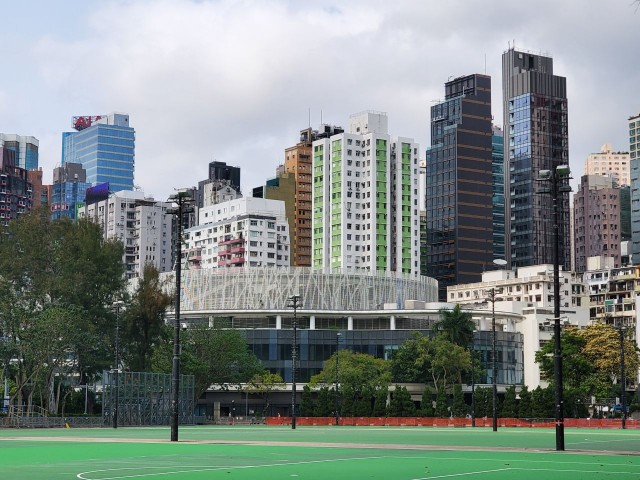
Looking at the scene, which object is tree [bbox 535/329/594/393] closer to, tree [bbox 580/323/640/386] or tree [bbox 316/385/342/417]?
tree [bbox 580/323/640/386]

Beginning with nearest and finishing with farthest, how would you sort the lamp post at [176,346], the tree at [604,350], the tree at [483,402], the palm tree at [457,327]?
the lamp post at [176,346], the tree at [483,402], the tree at [604,350], the palm tree at [457,327]

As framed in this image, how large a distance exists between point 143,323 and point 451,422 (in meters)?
34.5

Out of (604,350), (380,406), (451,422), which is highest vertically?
(604,350)

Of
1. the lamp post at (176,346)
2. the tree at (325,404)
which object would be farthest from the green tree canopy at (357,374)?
the lamp post at (176,346)

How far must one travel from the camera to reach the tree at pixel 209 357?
5138 inches

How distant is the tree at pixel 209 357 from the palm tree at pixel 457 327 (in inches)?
1101

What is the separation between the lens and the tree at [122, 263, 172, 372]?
11669 centimetres

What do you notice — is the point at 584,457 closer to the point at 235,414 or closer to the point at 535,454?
the point at 535,454

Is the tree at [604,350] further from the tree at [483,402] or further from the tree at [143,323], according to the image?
the tree at [143,323]

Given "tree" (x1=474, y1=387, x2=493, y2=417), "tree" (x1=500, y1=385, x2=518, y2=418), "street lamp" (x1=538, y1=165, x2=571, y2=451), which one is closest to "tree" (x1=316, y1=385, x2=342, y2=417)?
"tree" (x1=474, y1=387, x2=493, y2=417)

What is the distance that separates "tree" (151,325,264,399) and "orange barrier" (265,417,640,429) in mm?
10390

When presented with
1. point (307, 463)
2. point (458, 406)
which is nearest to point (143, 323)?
point (458, 406)

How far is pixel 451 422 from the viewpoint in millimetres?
107125

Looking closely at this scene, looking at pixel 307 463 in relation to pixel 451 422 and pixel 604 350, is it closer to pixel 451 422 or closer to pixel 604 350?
pixel 451 422
